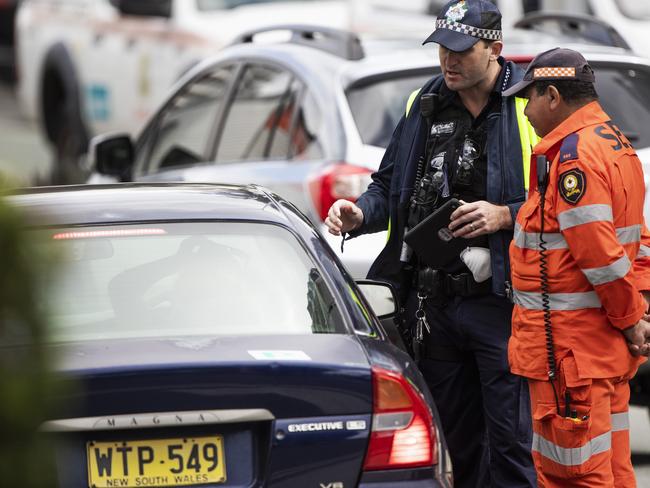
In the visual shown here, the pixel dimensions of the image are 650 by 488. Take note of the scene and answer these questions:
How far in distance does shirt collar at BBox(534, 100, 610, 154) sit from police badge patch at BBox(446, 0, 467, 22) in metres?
0.69

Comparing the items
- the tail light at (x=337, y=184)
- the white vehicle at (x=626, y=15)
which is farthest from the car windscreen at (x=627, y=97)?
the white vehicle at (x=626, y=15)

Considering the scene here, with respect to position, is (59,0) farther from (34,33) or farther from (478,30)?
(478,30)

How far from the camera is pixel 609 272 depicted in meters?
3.99

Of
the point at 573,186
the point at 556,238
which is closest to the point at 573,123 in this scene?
the point at 573,186

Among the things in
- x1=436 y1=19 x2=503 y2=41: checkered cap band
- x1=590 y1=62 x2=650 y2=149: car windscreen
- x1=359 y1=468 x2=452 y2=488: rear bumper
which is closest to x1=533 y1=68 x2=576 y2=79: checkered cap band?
x1=436 y1=19 x2=503 y2=41: checkered cap band

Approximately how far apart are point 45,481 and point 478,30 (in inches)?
128

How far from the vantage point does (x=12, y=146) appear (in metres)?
16.6

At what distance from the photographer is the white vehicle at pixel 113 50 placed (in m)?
12.0

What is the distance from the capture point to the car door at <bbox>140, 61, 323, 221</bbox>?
6.66 meters

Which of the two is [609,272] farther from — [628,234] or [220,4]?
[220,4]

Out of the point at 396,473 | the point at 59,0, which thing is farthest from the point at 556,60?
the point at 59,0

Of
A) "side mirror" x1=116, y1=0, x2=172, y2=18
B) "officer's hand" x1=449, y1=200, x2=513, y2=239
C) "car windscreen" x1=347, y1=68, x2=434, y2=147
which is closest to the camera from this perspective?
"officer's hand" x1=449, y1=200, x2=513, y2=239

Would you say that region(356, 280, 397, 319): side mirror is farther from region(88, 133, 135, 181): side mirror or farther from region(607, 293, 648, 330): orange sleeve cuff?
region(88, 133, 135, 181): side mirror

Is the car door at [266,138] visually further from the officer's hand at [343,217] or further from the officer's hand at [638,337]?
the officer's hand at [638,337]
